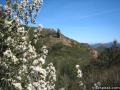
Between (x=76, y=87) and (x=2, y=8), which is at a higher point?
(x=2, y=8)

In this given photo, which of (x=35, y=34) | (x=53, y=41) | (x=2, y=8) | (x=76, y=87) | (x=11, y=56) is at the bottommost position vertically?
(x=76, y=87)

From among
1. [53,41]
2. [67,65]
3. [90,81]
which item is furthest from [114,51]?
[53,41]

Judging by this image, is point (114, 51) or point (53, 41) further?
point (53, 41)

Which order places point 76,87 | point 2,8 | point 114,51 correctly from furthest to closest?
point 114,51 < point 76,87 < point 2,8

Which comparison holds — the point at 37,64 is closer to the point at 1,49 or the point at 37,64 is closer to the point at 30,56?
the point at 30,56

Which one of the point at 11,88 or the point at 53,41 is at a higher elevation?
the point at 53,41

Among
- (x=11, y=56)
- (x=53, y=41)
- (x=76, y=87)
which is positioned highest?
(x=53, y=41)

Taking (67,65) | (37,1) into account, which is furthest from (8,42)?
(67,65)

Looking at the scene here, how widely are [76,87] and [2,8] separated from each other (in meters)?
6.79

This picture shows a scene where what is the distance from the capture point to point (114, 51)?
2331 centimetres

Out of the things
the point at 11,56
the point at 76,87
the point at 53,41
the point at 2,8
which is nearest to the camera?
the point at 11,56

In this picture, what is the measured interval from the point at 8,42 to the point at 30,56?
75cm

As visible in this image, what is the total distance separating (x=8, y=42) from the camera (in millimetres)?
8375

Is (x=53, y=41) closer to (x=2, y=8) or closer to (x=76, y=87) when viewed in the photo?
(x=76, y=87)
